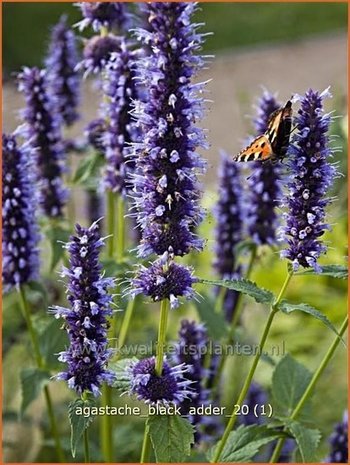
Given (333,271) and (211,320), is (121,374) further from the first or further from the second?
(211,320)

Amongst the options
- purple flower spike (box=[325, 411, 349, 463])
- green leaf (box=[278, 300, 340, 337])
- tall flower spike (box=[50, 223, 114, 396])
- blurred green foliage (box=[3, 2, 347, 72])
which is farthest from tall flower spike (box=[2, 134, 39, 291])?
blurred green foliage (box=[3, 2, 347, 72])

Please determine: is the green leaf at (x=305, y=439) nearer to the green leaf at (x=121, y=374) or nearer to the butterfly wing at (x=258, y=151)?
the green leaf at (x=121, y=374)

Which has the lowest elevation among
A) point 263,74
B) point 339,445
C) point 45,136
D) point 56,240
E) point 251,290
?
point 339,445

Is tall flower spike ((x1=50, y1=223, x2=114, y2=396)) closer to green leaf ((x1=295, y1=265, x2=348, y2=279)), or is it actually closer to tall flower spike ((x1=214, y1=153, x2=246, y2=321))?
green leaf ((x1=295, y1=265, x2=348, y2=279))

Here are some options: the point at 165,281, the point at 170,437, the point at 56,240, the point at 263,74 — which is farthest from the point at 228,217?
the point at 263,74

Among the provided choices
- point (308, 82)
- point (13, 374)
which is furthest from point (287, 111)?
point (308, 82)

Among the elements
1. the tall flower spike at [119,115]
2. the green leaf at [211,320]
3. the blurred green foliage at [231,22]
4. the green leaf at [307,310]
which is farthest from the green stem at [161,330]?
the blurred green foliage at [231,22]
